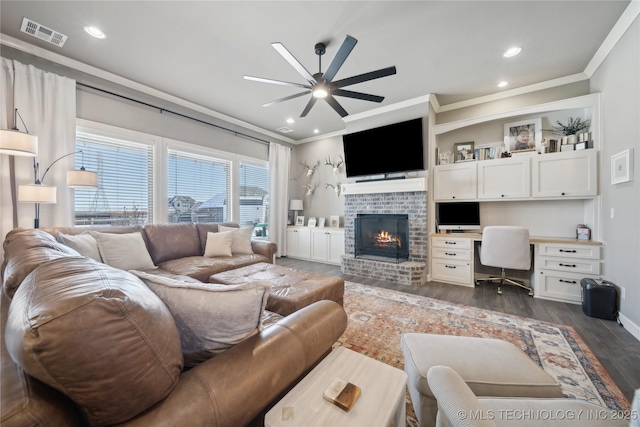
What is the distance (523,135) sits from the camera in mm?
3479

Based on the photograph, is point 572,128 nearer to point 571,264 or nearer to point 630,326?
point 571,264

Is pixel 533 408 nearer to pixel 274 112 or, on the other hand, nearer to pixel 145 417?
pixel 145 417

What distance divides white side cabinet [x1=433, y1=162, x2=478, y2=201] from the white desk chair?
0.68m

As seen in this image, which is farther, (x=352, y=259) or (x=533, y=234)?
(x=352, y=259)

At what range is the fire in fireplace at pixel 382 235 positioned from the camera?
3.98 metres

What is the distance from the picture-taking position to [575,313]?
255 centimetres

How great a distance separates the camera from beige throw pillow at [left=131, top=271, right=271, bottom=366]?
2.72 ft

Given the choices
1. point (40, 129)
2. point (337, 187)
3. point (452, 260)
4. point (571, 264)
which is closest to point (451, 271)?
point (452, 260)

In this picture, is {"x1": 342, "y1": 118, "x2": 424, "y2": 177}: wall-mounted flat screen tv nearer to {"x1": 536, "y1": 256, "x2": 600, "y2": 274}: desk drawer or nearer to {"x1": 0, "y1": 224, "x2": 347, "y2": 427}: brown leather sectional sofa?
{"x1": 536, "y1": 256, "x2": 600, "y2": 274}: desk drawer

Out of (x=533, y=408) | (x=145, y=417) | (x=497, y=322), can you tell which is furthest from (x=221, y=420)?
(x=497, y=322)

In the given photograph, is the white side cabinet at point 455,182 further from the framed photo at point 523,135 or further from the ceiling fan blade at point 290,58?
the ceiling fan blade at point 290,58

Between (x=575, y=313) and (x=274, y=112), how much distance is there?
486 centimetres

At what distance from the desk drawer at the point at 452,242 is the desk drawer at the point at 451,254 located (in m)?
0.06

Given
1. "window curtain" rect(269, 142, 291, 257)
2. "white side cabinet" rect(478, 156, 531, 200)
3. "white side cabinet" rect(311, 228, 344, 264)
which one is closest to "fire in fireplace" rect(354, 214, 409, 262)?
"white side cabinet" rect(311, 228, 344, 264)
